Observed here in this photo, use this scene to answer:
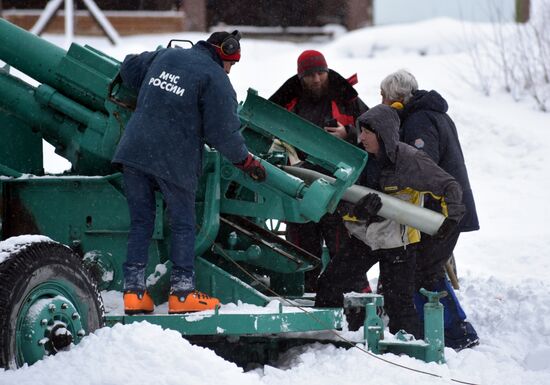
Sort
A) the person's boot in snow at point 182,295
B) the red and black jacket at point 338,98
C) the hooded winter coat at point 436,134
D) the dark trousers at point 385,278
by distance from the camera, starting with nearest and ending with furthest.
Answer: the person's boot in snow at point 182,295 < the dark trousers at point 385,278 < the hooded winter coat at point 436,134 < the red and black jacket at point 338,98

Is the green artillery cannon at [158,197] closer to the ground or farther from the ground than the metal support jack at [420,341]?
farther from the ground

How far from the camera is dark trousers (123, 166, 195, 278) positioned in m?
6.68

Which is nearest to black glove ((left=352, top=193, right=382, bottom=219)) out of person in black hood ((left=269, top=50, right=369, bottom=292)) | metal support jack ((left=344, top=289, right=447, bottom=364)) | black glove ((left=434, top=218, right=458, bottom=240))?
black glove ((left=434, top=218, right=458, bottom=240))

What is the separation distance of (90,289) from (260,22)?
728 inches

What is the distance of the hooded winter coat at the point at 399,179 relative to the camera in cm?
749

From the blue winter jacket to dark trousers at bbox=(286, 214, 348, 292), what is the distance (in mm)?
1969

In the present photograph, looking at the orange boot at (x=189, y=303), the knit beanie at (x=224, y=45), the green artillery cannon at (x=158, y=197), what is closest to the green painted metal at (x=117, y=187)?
the green artillery cannon at (x=158, y=197)

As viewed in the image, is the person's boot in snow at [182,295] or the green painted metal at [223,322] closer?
the green painted metal at [223,322]

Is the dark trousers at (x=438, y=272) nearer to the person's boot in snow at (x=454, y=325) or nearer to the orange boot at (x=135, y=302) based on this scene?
the person's boot in snow at (x=454, y=325)

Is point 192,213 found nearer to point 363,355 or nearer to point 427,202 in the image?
point 363,355

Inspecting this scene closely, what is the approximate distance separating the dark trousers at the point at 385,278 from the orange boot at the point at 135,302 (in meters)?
1.35

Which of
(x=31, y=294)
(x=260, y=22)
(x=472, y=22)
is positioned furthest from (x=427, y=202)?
(x=260, y=22)

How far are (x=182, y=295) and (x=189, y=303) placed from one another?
0.21 feet

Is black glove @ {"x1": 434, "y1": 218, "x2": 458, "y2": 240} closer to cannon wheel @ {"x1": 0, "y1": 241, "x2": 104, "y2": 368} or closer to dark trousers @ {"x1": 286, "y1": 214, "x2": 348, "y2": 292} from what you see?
dark trousers @ {"x1": 286, "y1": 214, "x2": 348, "y2": 292}
